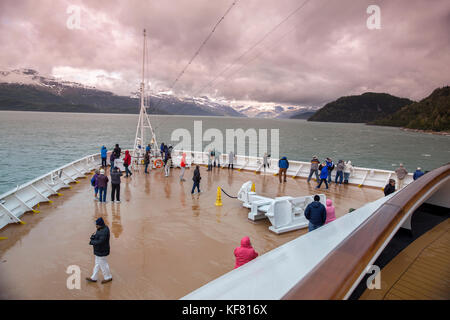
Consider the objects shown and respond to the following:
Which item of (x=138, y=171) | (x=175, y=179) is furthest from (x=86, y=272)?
(x=138, y=171)

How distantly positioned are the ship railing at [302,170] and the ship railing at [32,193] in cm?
826

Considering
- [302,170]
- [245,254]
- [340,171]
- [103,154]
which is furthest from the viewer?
[103,154]

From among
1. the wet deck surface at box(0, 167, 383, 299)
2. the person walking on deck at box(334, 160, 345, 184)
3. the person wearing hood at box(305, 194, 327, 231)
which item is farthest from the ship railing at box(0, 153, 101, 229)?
the person walking on deck at box(334, 160, 345, 184)

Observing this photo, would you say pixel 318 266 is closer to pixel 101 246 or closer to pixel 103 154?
pixel 101 246

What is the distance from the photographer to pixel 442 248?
3705 mm

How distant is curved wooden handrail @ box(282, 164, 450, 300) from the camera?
5.77 feet

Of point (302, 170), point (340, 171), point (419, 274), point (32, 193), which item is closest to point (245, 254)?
point (419, 274)

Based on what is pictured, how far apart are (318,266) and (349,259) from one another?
0.31 m

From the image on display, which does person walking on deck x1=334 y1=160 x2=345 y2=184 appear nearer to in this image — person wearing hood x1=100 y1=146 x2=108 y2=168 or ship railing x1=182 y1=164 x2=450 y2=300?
ship railing x1=182 y1=164 x2=450 y2=300

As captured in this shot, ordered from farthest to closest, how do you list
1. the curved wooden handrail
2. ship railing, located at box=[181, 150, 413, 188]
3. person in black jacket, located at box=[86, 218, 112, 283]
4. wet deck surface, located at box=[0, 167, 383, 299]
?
ship railing, located at box=[181, 150, 413, 188] → wet deck surface, located at box=[0, 167, 383, 299] → person in black jacket, located at box=[86, 218, 112, 283] → the curved wooden handrail

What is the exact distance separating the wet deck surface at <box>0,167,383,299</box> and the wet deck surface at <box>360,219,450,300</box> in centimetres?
370

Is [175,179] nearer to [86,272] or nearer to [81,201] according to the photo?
[81,201]

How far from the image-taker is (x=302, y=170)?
1644cm

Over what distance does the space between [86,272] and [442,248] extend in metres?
6.85
